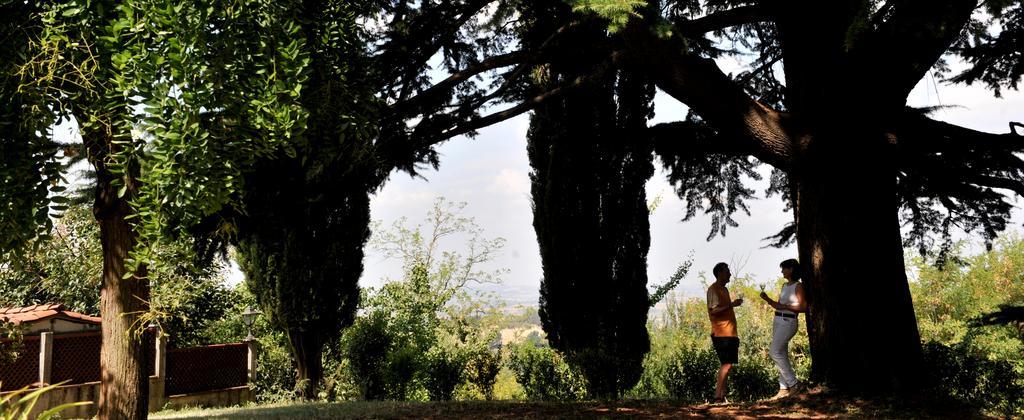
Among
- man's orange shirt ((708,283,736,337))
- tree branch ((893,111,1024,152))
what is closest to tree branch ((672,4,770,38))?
tree branch ((893,111,1024,152))

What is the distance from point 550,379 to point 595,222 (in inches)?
107

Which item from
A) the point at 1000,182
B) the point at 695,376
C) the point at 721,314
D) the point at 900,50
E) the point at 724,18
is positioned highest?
the point at 724,18

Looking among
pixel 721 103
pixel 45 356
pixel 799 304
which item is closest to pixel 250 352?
pixel 45 356

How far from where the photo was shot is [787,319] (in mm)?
8430

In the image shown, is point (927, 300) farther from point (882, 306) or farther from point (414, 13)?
point (414, 13)

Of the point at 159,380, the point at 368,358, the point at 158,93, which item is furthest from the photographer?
the point at 159,380

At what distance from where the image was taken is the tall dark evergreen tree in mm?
12211

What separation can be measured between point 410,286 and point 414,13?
440 inches

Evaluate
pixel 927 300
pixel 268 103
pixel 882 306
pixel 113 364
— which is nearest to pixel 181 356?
pixel 113 364

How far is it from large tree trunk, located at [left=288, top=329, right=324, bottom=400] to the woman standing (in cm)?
796

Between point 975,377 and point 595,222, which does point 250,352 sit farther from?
point 975,377

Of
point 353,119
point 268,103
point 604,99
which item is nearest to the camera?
point 268,103

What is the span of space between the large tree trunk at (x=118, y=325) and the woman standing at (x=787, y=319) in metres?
7.01

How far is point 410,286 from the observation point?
19500 millimetres
